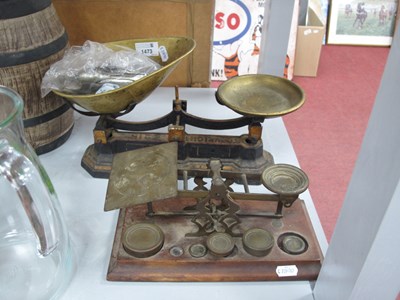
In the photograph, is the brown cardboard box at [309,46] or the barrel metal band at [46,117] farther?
the brown cardboard box at [309,46]

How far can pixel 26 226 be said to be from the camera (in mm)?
769

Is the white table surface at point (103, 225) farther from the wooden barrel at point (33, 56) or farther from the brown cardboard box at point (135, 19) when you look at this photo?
the brown cardboard box at point (135, 19)

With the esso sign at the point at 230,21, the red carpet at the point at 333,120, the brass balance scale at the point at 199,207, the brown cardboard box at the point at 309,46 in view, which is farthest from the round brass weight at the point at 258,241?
the brown cardboard box at the point at 309,46

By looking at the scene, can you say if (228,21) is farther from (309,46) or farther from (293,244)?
(293,244)

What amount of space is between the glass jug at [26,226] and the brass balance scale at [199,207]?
88mm

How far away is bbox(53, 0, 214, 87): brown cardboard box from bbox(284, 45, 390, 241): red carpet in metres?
0.97

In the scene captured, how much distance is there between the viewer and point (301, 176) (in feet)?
2.48

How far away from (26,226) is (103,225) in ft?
0.44

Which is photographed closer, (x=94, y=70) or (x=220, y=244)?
(x=220, y=244)

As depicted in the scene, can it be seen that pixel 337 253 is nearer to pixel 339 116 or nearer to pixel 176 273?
pixel 176 273

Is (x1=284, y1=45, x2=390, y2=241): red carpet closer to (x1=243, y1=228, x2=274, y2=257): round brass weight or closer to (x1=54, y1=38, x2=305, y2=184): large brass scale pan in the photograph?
(x1=54, y1=38, x2=305, y2=184): large brass scale pan

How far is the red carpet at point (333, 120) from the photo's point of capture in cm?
192

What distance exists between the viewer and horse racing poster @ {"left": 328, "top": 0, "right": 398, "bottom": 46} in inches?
112

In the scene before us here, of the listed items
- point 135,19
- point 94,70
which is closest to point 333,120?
point 135,19
